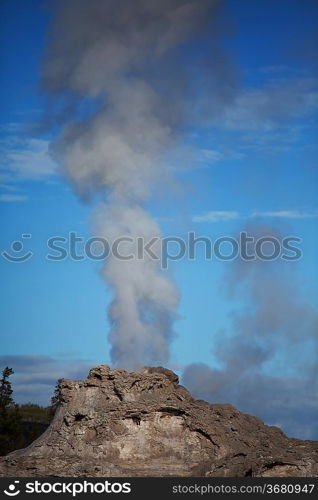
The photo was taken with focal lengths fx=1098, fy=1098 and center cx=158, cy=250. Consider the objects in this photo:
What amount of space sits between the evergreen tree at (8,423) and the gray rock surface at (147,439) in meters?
14.9

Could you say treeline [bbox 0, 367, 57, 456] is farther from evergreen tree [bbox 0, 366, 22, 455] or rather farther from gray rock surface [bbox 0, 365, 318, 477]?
gray rock surface [bbox 0, 365, 318, 477]

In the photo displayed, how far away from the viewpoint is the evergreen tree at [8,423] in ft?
214

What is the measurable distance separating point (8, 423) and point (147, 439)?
69.5ft

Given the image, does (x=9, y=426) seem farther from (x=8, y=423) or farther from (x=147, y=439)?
(x=147, y=439)

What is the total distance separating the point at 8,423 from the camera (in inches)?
2633

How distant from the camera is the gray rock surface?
4681 centimetres

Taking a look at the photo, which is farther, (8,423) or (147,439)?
(8,423)

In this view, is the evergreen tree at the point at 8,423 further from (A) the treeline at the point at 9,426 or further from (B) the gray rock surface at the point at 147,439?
(B) the gray rock surface at the point at 147,439

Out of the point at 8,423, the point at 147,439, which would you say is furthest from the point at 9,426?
the point at 147,439

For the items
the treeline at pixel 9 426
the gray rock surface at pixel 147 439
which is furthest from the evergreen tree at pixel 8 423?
the gray rock surface at pixel 147 439

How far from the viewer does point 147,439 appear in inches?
1877
